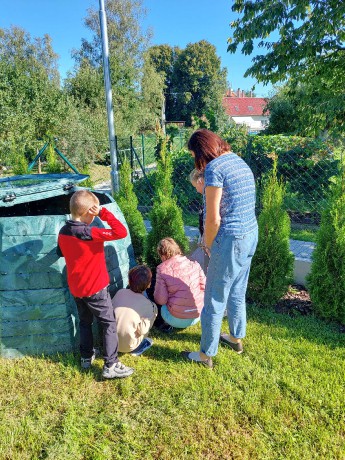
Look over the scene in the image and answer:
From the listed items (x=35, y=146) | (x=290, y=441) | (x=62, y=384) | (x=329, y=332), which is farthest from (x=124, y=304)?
(x=35, y=146)

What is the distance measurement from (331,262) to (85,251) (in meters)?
2.35

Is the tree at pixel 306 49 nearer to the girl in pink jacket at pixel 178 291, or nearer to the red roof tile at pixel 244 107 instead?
the girl in pink jacket at pixel 178 291

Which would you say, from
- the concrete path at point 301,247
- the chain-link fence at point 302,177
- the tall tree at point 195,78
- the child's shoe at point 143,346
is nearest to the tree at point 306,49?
the chain-link fence at point 302,177

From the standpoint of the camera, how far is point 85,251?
2.41 metres

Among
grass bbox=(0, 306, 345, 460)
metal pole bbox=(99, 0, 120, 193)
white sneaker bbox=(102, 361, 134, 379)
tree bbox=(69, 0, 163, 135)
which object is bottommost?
grass bbox=(0, 306, 345, 460)

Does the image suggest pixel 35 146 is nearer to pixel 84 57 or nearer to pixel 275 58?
pixel 275 58

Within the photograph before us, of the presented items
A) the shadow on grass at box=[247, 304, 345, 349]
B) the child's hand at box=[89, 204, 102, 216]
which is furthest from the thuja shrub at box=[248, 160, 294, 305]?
the child's hand at box=[89, 204, 102, 216]

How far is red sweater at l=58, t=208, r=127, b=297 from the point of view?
2344mm

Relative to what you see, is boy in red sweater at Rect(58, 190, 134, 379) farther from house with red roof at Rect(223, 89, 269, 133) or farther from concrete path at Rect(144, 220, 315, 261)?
house with red roof at Rect(223, 89, 269, 133)

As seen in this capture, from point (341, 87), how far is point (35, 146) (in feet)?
37.5

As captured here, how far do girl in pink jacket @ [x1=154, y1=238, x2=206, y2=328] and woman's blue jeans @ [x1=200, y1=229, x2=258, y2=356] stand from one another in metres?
0.35

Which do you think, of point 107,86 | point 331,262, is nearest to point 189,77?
point 107,86

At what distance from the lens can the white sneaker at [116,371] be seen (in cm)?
251

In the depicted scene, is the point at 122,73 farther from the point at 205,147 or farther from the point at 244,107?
the point at 244,107
